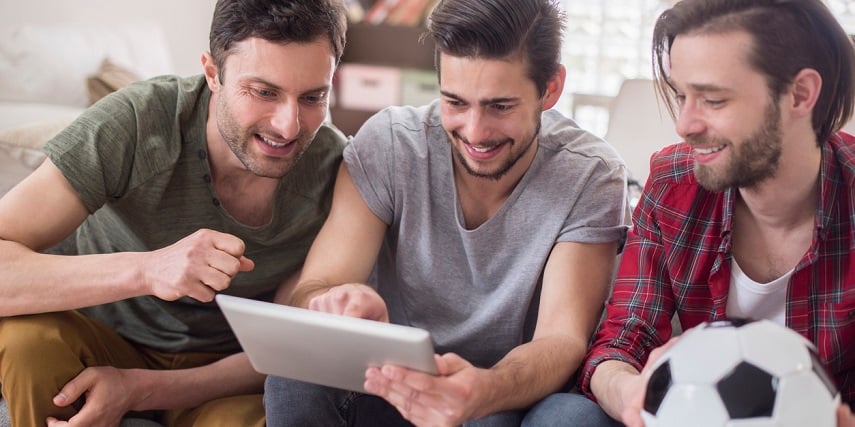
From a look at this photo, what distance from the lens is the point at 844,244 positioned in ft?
4.54

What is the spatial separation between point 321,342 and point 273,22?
677mm

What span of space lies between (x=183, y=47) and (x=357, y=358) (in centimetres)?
360

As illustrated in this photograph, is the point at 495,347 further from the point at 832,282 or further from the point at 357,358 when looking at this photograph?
the point at 832,282

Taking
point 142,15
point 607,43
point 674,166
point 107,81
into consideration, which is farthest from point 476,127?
point 607,43

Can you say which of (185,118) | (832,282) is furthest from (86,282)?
(832,282)

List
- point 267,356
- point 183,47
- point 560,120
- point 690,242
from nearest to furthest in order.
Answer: point 267,356 < point 690,242 < point 560,120 < point 183,47

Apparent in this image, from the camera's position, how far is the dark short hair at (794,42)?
1.34 m

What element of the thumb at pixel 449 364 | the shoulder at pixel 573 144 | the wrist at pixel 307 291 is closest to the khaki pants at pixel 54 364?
the wrist at pixel 307 291

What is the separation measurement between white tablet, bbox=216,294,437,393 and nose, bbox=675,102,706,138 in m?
0.55

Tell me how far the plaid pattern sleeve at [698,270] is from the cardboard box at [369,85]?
11.0 ft

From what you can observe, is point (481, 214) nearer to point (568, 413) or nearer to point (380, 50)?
point (568, 413)

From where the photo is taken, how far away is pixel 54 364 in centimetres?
152

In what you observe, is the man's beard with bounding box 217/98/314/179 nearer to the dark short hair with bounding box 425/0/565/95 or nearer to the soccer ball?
the dark short hair with bounding box 425/0/565/95

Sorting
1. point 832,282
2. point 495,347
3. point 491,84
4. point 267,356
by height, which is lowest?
point 495,347
